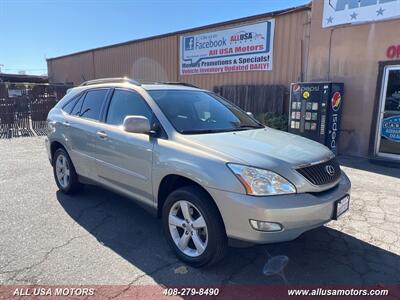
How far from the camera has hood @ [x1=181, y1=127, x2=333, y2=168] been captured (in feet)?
8.94

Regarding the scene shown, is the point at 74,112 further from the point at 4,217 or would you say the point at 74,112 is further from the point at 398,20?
the point at 398,20

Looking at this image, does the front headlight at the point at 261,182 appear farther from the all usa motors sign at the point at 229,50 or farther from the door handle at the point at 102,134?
the all usa motors sign at the point at 229,50

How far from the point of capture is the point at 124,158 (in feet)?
11.9

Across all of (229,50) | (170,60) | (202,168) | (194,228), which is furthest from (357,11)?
(170,60)

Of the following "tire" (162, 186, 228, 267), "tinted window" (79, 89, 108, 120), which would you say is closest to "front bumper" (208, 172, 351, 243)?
"tire" (162, 186, 228, 267)

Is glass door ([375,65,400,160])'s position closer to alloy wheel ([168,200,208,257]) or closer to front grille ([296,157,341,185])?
front grille ([296,157,341,185])

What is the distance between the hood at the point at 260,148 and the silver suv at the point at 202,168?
0.01m

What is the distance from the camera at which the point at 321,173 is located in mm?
2926

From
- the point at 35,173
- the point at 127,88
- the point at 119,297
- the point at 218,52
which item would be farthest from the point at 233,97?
the point at 119,297

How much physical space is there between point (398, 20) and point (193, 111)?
237 inches

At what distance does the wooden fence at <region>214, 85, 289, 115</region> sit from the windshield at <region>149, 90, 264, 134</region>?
5675mm

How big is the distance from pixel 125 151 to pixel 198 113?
94 cm

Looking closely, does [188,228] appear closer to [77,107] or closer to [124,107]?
[124,107]

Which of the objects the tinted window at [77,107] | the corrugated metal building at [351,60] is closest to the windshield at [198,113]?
the tinted window at [77,107]
